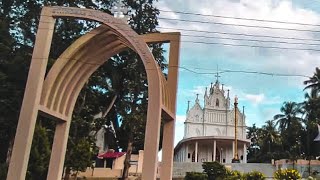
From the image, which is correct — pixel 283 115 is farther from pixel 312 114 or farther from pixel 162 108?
pixel 162 108

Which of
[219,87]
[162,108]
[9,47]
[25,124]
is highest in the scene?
[219,87]

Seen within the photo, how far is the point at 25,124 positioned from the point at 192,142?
3469 cm

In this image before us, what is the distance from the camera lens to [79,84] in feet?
37.9

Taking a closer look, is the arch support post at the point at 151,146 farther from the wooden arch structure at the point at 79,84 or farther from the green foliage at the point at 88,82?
the green foliage at the point at 88,82

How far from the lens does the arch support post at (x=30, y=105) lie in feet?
29.1

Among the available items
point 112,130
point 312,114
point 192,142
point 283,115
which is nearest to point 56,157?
point 112,130

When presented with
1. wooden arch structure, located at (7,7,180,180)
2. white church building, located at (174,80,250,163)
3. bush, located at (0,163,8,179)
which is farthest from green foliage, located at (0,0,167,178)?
white church building, located at (174,80,250,163)

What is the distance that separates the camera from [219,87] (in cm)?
5272

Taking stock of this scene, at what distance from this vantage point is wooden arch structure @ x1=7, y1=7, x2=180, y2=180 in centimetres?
902

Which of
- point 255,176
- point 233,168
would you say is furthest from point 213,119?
point 255,176

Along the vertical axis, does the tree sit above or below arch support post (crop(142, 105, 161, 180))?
above

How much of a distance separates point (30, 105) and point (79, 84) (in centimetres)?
244

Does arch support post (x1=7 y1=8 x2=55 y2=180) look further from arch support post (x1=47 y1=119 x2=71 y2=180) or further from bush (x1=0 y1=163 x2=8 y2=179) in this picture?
bush (x1=0 y1=163 x2=8 y2=179)

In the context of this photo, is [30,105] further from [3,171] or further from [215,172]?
[215,172]
